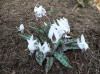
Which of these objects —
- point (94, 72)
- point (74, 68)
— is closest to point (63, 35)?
point (74, 68)

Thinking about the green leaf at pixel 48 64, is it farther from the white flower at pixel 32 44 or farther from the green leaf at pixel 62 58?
the white flower at pixel 32 44

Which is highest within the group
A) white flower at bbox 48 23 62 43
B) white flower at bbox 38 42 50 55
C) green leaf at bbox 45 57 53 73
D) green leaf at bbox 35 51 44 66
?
white flower at bbox 48 23 62 43

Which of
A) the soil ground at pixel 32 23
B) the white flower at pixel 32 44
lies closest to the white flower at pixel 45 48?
the white flower at pixel 32 44

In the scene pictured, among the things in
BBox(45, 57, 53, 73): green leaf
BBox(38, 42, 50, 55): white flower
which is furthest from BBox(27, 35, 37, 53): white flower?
BBox(45, 57, 53, 73): green leaf

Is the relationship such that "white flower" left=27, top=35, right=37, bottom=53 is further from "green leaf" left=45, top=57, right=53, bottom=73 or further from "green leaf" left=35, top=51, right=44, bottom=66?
"green leaf" left=45, top=57, right=53, bottom=73

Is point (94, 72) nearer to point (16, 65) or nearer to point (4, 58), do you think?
point (16, 65)

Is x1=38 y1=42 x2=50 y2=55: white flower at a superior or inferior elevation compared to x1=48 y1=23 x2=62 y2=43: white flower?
inferior

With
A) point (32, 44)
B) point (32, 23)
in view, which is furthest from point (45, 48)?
point (32, 23)

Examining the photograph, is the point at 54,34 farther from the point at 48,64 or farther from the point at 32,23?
the point at 32,23

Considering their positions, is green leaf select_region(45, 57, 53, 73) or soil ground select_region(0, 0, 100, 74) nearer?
green leaf select_region(45, 57, 53, 73)
